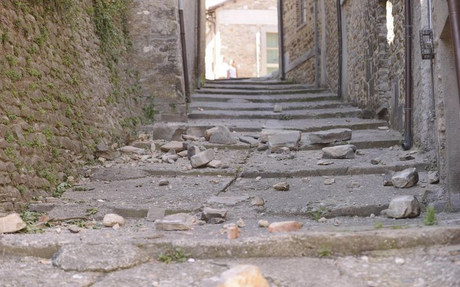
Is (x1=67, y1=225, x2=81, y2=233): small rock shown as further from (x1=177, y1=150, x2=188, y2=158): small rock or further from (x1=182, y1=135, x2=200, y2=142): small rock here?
(x1=182, y1=135, x2=200, y2=142): small rock

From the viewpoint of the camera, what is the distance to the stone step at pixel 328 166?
17.2ft

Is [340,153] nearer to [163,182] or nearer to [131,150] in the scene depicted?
[163,182]

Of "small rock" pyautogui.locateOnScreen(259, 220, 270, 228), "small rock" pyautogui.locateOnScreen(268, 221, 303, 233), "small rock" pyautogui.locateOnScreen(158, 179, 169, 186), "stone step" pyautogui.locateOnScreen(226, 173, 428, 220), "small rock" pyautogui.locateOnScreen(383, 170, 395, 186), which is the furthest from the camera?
"small rock" pyautogui.locateOnScreen(158, 179, 169, 186)

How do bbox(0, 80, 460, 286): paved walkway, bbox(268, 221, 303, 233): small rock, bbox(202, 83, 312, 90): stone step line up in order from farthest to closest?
1. bbox(202, 83, 312, 90): stone step
2. bbox(268, 221, 303, 233): small rock
3. bbox(0, 80, 460, 286): paved walkway

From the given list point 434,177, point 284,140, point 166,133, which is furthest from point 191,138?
point 434,177

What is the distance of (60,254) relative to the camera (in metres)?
3.04

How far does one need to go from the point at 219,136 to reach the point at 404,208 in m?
3.46

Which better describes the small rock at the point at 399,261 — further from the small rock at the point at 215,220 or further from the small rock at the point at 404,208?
the small rock at the point at 215,220

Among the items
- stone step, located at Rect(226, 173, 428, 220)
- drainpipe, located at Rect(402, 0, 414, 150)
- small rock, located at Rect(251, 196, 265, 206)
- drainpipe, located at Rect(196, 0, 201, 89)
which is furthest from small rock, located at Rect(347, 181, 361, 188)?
drainpipe, located at Rect(196, 0, 201, 89)

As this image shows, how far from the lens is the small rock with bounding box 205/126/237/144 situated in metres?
6.86

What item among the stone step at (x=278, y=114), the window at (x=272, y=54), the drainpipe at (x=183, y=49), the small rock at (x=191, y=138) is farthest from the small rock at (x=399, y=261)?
the window at (x=272, y=54)

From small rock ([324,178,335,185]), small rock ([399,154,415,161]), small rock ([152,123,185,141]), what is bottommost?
small rock ([324,178,335,185])

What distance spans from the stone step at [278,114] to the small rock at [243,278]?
20.1ft

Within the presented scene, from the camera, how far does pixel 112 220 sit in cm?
392
